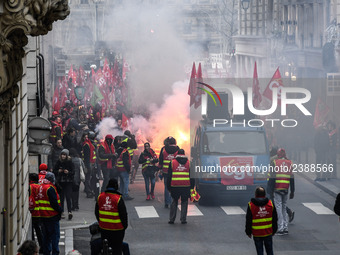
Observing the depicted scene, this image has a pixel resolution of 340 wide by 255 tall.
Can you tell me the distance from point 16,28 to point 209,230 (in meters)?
10.1

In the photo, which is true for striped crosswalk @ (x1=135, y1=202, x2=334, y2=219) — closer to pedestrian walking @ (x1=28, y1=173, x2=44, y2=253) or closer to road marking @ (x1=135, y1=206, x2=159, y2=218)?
road marking @ (x1=135, y1=206, x2=159, y2=218)

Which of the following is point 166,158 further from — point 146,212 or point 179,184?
point 179,184

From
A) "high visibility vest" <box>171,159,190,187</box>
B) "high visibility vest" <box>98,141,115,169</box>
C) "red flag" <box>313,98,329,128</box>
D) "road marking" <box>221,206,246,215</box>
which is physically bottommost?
"road marking" <box>221,206,246,215</box>

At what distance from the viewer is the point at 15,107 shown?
13750 mm

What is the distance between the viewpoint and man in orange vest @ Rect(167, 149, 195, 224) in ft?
63.8

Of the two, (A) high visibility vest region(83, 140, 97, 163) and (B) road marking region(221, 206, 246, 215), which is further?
(A) high visibility vest region(83, 140, 97, 163)

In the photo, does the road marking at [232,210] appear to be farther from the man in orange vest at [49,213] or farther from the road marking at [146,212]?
the man in orange vest at [49,213]

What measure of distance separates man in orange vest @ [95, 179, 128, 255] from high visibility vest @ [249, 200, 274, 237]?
6.48ft

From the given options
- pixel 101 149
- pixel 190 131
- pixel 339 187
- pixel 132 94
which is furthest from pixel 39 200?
pixel 132 94

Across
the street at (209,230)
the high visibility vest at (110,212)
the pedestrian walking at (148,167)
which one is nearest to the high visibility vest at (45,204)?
the high visibility vest at (110,212)

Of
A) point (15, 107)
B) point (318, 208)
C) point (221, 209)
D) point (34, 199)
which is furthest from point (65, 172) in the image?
point (318, 208)

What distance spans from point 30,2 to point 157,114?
23753 millimetres

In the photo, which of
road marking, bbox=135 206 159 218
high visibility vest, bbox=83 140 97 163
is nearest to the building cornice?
road marking, bbox=135 206 159 218

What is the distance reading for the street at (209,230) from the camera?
55.1 ft
